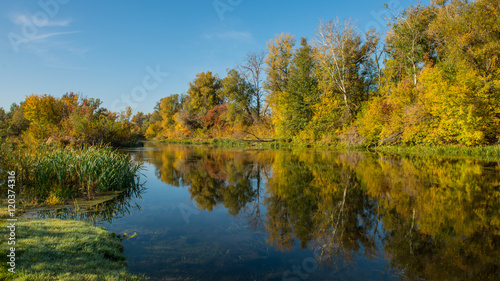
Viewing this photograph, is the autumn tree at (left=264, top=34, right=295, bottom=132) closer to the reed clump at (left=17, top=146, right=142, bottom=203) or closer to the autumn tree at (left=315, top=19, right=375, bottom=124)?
the autumn tree at (left=315, top=19, right=375, bottom=124)

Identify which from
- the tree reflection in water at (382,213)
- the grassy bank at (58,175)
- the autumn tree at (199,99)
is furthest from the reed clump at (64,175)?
the autumn tree at (199,99)

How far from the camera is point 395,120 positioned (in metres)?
21.9

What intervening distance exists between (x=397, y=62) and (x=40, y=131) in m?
33.6

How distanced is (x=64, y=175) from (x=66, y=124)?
18.1 m

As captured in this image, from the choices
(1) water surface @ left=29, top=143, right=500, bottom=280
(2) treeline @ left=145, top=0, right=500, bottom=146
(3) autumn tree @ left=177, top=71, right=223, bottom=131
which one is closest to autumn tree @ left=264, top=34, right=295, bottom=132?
(2) treeline @ left=145, top=0, right=500, bottom=146

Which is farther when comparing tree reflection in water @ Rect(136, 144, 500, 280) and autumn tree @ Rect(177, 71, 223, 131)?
autumn tree @ Rect(177, 71, 223, 131)

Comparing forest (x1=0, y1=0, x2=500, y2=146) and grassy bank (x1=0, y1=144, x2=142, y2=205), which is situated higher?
forest (x1=0, y1=0, x2=500, y2=146)

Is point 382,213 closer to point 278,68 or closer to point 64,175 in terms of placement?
point 64,175

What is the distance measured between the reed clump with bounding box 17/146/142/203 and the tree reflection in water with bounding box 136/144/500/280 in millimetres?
2905

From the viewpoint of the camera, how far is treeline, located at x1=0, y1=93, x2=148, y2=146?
72.0 ft

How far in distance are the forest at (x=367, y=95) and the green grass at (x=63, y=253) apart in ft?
21.3

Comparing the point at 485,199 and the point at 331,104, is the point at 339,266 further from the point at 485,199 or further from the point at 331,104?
the point at 331,104

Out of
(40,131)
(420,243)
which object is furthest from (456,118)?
(40,131)

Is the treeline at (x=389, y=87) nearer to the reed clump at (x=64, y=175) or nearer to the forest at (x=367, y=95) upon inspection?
the forest at (x=367, y=95)
